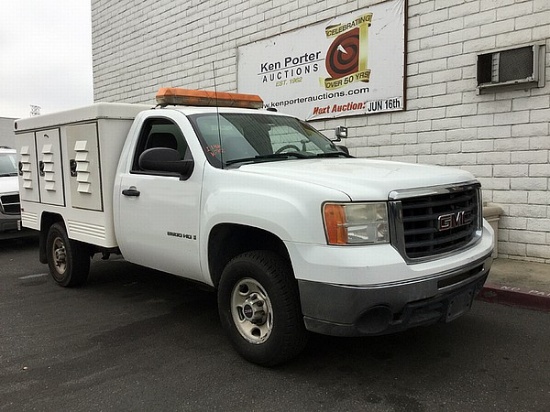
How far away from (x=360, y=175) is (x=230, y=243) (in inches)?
46.5

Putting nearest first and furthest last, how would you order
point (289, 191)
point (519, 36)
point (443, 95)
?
point (289, 191), point (519, 36), point (443, 95)

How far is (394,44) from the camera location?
7.32m

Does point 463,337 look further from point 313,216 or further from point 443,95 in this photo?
point 443,95

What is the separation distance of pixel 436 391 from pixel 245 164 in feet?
6.88

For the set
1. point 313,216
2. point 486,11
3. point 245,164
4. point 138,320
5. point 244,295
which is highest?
point 486,11

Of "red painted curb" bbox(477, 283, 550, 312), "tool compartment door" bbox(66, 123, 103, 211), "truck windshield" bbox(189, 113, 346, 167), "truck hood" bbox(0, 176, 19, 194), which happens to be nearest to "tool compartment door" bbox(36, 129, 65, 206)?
"tool compartment door" bbox(66, 123, 103, 211)

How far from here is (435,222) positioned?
3309 millimetres

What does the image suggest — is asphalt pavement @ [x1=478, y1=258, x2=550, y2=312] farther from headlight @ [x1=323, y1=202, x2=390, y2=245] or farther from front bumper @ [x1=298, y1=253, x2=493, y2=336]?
headlight @ [x1=323, y1=202, x2=390, y2=245]

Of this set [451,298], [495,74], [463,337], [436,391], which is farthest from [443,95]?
[436,391]

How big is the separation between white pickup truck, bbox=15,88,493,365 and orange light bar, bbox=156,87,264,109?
0.05 feet

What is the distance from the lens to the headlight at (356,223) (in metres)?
3.03

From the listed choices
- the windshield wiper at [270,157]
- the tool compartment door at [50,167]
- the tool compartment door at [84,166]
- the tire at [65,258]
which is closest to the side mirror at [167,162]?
the windshield wiper at [270,157]

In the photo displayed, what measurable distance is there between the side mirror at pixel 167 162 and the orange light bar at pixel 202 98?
1.05 meters

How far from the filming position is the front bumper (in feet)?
9.73
